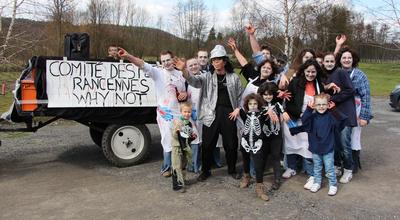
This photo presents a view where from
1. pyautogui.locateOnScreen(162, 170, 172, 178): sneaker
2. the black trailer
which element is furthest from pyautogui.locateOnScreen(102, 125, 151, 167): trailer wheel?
pyautogui.locateOnScreen(162, 170, 172, 178): sneaker

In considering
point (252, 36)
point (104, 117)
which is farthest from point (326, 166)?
point (104, 117)

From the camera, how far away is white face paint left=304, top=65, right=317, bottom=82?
5.20 meters

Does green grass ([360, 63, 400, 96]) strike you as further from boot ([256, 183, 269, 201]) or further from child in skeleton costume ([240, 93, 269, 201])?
boot ([256, 183, 269, 201])

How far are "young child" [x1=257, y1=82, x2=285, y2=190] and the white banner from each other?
5.85 ft

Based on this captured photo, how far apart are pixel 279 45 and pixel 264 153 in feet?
48.6

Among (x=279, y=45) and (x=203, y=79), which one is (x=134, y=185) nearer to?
(x=203, y=79)

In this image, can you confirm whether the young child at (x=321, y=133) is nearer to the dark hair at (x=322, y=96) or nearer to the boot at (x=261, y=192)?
the dark hair at (x=322, y=96)

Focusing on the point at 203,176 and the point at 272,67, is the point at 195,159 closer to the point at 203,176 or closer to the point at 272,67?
the point at 203,176

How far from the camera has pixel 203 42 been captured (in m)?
45.6

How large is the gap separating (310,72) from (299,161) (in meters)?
1.50

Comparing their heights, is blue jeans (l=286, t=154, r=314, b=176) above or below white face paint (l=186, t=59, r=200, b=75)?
below

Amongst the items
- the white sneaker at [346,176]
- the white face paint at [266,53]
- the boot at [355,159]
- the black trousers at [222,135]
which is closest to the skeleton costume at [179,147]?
the black trousers at [222,135]

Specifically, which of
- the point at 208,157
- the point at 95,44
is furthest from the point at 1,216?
the point at 95,44

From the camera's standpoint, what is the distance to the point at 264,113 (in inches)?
200
